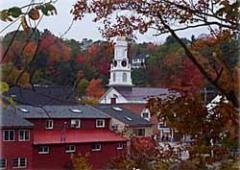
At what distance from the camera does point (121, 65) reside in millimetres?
1337

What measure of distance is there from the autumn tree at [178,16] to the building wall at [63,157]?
40 centimetres

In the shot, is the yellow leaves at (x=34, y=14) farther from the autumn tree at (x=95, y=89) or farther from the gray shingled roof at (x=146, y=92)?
the gray shingled roof at (x=146, y=92)

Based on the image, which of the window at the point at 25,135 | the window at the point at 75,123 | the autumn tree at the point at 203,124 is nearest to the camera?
the autumn tree at the point at 203,124

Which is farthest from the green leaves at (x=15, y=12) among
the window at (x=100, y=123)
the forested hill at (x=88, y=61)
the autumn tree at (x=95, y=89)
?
the window at (x=100, y=123)

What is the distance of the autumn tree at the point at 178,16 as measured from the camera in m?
1.27

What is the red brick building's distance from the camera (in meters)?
1.27

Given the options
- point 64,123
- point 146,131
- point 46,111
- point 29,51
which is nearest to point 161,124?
point 146,131

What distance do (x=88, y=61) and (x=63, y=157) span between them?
0.41 metres

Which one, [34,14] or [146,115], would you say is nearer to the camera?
[34,14]

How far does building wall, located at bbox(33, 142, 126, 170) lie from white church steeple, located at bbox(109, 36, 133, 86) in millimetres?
246

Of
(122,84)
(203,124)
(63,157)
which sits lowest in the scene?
(63,157)

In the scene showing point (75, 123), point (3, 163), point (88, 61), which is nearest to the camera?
point (3, 163)

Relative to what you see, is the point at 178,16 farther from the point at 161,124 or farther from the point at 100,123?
the point at 100,123

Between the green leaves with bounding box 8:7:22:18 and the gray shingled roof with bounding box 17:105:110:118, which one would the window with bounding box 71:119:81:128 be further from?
the green leaves with bounding box 8:7:22:18
